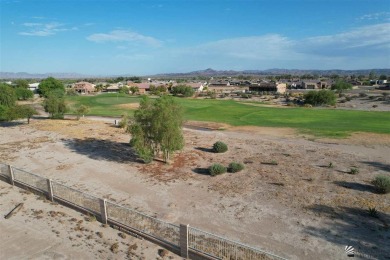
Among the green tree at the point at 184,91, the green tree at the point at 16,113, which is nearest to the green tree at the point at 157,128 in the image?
the green tree at the point at 16,113

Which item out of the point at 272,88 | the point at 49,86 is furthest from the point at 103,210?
the point at 272,88

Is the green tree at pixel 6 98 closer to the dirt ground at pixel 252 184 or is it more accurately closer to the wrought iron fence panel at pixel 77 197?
the dirt ground at pixel 252 184

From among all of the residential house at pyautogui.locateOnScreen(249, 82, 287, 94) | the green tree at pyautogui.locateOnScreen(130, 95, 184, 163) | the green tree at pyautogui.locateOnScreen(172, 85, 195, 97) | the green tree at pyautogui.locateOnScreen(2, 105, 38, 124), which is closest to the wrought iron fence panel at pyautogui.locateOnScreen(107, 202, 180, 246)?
the green tree at pyautogui.locateOnScreen(130, 95, 184, 163)

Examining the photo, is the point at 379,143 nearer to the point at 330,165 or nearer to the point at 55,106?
the point at 330,165

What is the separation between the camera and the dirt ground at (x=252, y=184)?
13.8 metres

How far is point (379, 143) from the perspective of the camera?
3114 centimetres

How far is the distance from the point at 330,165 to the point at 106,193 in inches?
627

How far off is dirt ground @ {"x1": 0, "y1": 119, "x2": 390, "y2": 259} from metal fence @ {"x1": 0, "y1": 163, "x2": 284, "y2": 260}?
1303 millimetres

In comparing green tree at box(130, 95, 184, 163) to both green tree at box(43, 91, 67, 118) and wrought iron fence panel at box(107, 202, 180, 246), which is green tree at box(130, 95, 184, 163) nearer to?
wrought iron fence panel at box(107, 202, 180, 246)

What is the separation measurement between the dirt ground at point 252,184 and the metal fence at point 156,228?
4.28 feet

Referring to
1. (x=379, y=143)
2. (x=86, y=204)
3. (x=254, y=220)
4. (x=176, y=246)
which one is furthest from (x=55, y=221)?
(x=379, y=143)

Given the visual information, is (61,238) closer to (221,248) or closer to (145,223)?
(145,223)

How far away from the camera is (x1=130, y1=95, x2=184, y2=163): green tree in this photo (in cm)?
2458

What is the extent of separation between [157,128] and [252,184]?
8.60 metres
